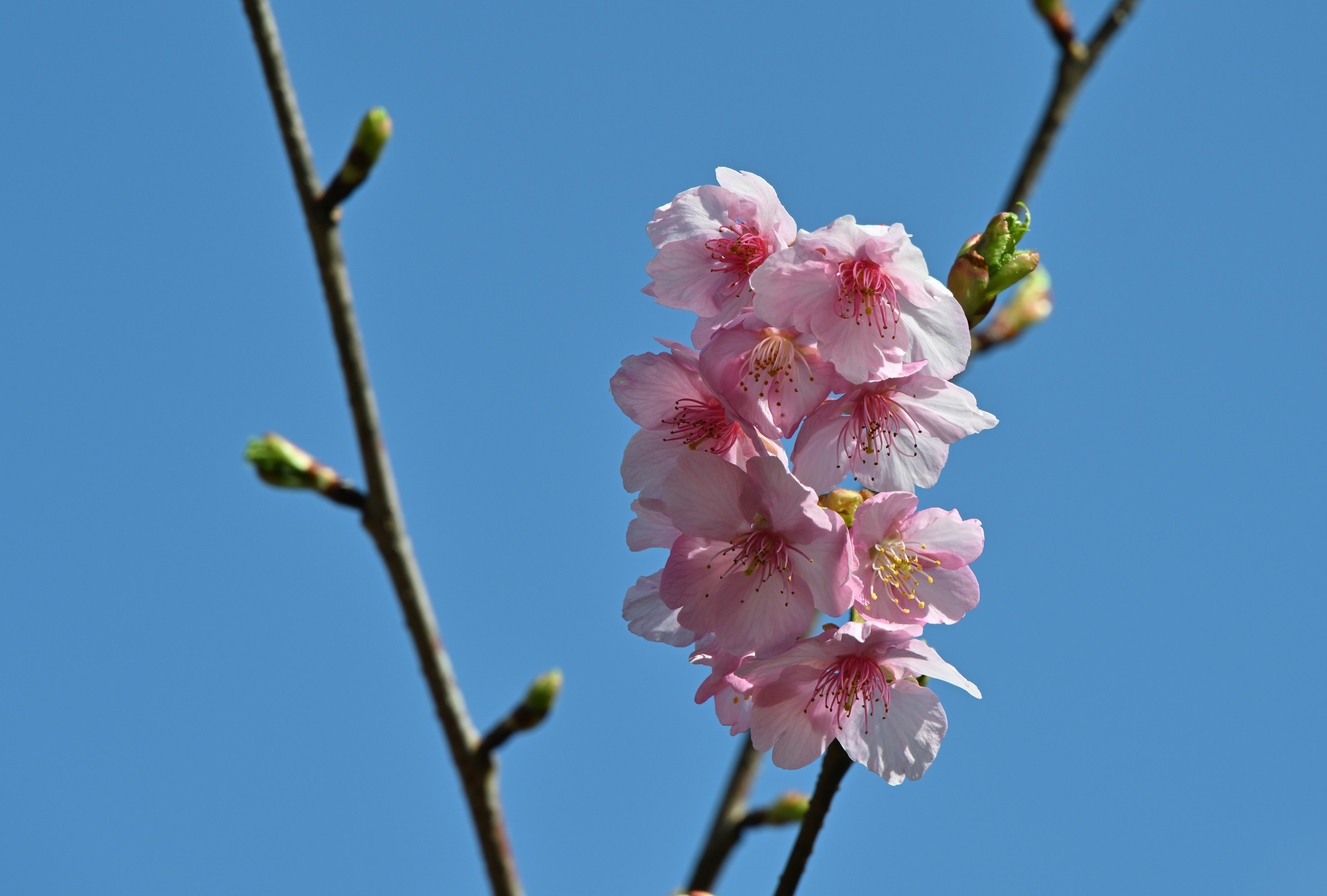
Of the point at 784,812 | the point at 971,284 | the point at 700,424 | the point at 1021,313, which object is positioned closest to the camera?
the point at 971,284

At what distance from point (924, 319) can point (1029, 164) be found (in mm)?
1775

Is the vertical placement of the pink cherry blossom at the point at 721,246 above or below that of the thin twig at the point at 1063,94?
below

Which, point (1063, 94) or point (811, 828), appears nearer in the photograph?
point (811, 828)

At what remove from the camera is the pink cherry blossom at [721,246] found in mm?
1604

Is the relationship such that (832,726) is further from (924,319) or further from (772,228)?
(772,228)

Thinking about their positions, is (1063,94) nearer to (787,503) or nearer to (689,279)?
(689,279)

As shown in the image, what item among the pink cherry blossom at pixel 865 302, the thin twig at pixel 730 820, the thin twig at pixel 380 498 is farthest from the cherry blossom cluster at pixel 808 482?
the thin twig at pixel 730 820

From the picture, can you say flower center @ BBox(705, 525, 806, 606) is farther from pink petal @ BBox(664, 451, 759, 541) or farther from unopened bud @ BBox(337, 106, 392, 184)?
unopened bud @ BBox(337, 106, 392, 184)

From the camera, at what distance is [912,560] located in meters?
1.49

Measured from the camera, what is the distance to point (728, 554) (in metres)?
1.48

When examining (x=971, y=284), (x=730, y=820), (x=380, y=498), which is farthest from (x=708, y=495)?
(x=730, y=820)

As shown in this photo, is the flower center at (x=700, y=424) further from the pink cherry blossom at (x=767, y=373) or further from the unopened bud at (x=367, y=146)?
the unopened bud at (x=367, y=146)

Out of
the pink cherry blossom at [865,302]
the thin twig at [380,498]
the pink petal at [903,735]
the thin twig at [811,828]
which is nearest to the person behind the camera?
the thin twig at [811,828]

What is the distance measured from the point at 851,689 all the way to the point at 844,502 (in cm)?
26
